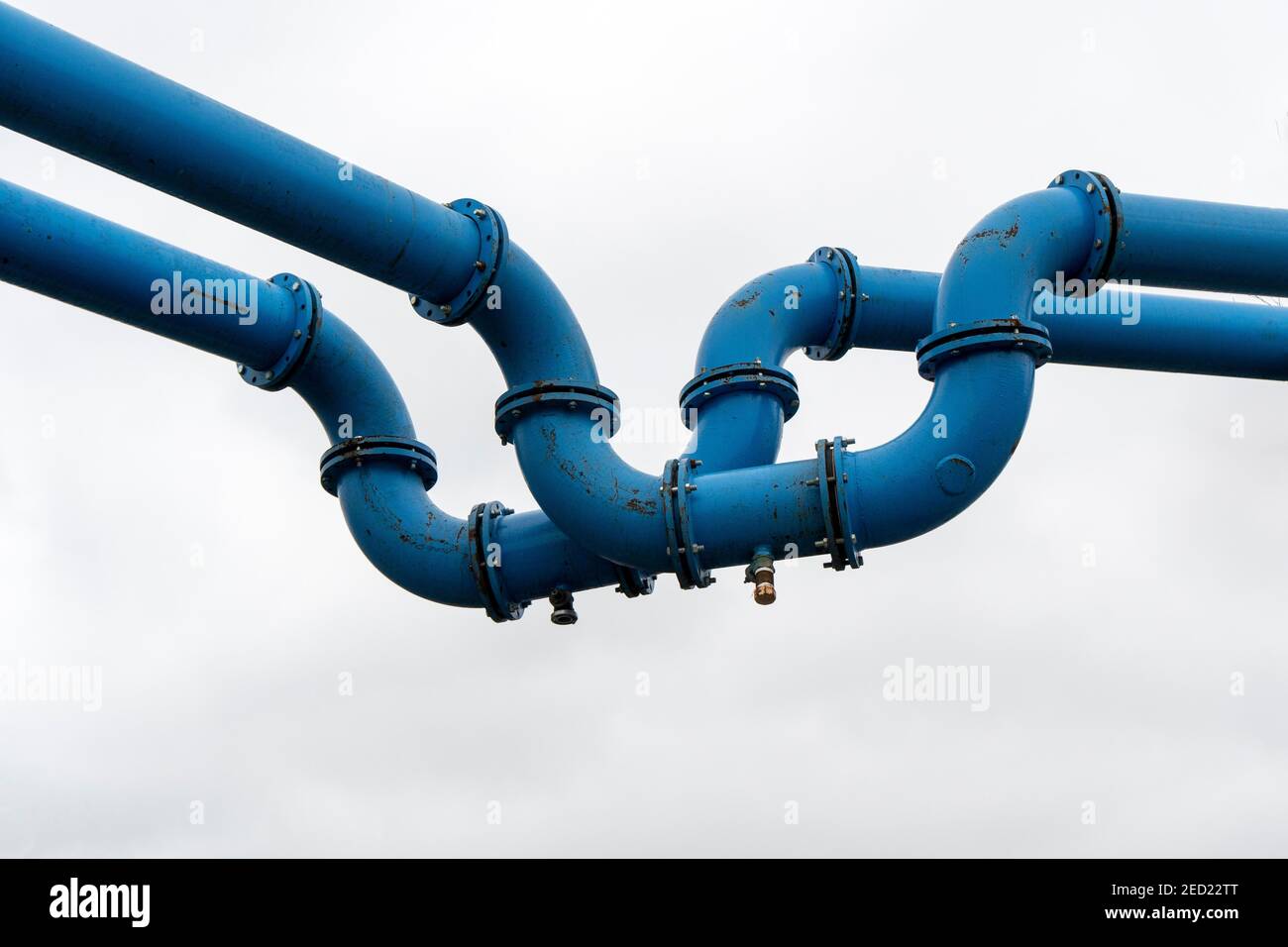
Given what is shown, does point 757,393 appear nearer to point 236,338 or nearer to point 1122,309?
point 1122,309

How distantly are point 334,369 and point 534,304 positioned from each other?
1.52 meters

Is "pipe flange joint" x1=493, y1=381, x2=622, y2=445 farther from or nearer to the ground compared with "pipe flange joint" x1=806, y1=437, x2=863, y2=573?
farther from the ground

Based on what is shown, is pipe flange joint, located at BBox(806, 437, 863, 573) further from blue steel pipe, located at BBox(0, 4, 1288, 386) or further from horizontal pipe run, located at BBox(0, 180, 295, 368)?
horizontal pipe run, located at BBox(0, 180, 295, 368)

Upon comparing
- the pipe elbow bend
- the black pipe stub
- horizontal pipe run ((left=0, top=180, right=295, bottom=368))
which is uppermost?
horizontal pipe run ((left=0, top=180, right=295, bottom=368))

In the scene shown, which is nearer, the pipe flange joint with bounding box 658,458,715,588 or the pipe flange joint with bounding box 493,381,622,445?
the pipe flange joint with bounding box 658,458,715,588

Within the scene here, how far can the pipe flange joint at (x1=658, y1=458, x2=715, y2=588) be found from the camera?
29.5 ft

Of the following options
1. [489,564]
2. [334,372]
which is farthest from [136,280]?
[489,564]

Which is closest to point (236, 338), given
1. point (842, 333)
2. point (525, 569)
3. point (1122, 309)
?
point (525, 569)

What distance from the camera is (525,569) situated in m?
9.80

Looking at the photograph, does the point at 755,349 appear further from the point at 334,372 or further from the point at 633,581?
the point at 334,372

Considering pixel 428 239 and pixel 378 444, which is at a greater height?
pixel 428 239

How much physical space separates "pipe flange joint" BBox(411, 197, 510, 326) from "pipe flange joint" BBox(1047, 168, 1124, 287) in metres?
3.35

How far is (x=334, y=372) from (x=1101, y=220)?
4.86 metres

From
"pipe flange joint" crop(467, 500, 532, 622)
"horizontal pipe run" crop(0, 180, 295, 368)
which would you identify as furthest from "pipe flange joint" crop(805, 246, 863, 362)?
"horizontal pipe run" crop(0, 180, 295, 368)
